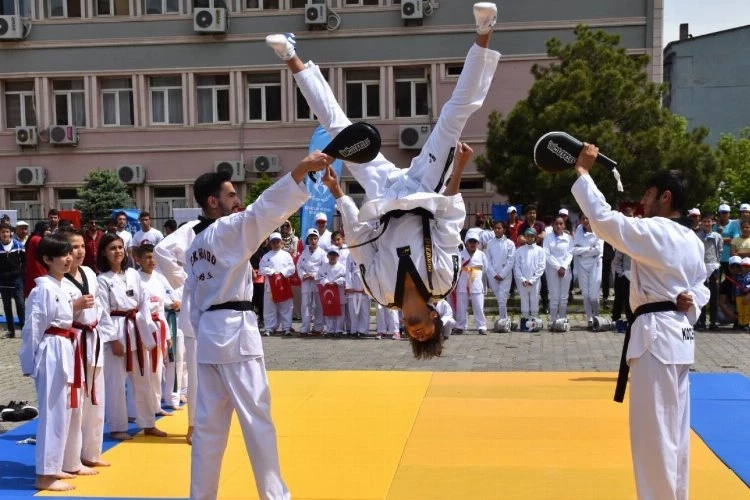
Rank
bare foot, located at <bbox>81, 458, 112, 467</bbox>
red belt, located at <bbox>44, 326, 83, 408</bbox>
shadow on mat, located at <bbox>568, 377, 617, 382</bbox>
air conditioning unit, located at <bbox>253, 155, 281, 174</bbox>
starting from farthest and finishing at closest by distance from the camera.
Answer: air conditioning unit, located at <bbox>253, 155, 281, 174</bbox> < shadow on mat, located at <bbox>568, 377, 617, 382</bbox> < bare foot, located at <bbox>81, 458, 112, 467</bbox> < red belt, located at <bbox>44, 326, 83, 408</bbox>

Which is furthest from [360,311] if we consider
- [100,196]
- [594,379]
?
[100,196]

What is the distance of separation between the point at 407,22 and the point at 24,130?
10906 millimetres

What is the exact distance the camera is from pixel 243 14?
23266 millimetres

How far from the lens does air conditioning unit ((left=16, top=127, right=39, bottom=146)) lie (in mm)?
23875

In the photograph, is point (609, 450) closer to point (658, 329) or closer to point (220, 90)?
point (658, 329)

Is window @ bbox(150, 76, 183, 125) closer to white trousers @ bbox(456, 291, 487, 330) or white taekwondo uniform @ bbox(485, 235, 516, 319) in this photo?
white taekwondo uniform @ bbox(485, 235, 516, 319)

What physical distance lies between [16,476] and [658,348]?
424 cm

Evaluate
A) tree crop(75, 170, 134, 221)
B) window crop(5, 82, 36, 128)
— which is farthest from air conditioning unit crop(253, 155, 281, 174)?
window crop(5, 82, 36, 128)

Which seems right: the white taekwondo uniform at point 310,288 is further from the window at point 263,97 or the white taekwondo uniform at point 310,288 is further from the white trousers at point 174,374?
the window at point 263,97

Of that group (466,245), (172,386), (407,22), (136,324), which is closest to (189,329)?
(136,324)

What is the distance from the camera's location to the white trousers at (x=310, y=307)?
13.5 meters

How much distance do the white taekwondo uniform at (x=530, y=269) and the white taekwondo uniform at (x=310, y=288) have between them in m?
3.01

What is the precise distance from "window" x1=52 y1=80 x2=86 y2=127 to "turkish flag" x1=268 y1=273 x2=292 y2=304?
13482 millimetres

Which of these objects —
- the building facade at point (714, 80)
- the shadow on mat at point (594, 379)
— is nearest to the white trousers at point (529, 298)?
the shadow on mat at point (594, 379)
